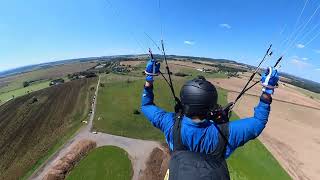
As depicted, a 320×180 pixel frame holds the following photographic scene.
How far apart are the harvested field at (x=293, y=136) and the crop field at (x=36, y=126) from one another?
2832 cm

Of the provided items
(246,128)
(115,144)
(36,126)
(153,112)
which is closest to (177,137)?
(153,112)

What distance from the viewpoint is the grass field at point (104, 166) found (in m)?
32.7

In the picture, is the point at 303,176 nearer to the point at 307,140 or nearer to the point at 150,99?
the point at 307,140

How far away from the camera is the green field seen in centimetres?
3581

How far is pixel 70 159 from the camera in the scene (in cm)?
3622

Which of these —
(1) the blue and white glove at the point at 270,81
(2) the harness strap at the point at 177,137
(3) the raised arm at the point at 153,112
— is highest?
(1) the blue and white glove at the point at 270,81

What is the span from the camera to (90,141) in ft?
137

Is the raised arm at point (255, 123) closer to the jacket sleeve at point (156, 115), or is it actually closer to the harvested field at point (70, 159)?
the jacket sleeve at point (156, 115)

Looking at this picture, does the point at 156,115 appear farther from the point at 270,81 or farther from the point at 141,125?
the point at 141,125

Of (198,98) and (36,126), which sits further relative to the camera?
(36,126)

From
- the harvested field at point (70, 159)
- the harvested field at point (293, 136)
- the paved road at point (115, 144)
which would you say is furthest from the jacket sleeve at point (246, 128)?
the harvested field at point (293, 136)

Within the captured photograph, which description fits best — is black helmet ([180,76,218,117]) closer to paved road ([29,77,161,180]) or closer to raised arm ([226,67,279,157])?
raised arm ([226,67,279,157])

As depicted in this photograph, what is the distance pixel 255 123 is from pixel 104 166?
3193 centimetres

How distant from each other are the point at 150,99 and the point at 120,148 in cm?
3503
